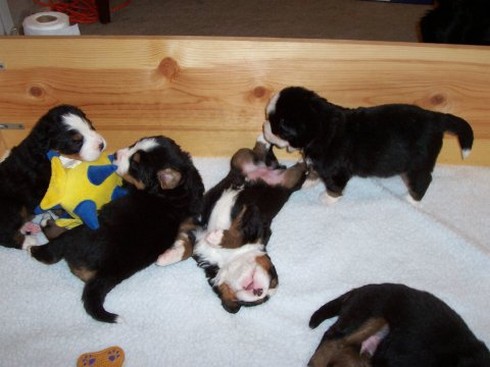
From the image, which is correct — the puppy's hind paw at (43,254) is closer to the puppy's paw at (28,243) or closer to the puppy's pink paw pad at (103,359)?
the puppy's paw at (28,243)

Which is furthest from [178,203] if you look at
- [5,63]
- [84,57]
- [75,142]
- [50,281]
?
[5,63]

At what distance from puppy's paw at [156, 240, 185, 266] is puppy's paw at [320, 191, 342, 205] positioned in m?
0.77

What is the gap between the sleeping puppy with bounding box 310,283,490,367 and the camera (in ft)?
5.24

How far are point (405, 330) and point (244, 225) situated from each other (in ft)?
2.46

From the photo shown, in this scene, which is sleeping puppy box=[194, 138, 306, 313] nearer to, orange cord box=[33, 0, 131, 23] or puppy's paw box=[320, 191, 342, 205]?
puppy's paw box=[320, 191, 342, 205]

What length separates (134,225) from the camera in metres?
1.89

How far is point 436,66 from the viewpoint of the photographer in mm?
2260

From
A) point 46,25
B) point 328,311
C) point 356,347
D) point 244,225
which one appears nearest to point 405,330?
point 356,347

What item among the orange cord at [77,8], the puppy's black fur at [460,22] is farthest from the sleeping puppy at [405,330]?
the orange cord at [77,8]

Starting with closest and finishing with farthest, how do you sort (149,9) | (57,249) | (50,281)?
(57,249) → (50,281) → (149,9)

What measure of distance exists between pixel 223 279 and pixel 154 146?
2.07 ft

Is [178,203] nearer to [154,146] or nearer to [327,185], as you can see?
[154,146]

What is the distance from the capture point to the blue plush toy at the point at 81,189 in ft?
6.36

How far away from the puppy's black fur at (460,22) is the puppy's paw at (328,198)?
1.18m
